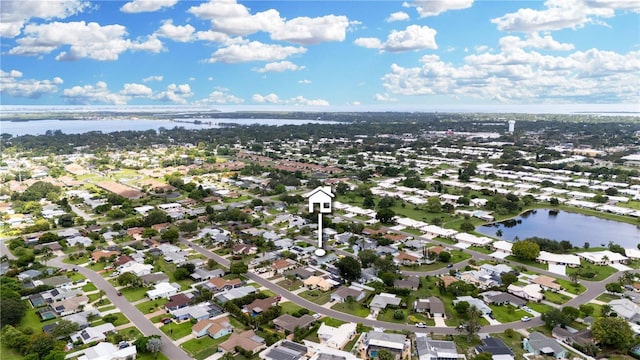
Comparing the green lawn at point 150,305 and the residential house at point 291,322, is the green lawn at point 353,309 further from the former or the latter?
the green lawn at point 150,305

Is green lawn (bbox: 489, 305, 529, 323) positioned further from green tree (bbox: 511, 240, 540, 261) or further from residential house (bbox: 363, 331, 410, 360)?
green tree (bbox: 511, 240, 540, 261)

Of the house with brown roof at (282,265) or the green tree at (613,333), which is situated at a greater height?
the green tree at (613,333)

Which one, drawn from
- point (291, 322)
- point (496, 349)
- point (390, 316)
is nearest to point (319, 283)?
point (291, 322)

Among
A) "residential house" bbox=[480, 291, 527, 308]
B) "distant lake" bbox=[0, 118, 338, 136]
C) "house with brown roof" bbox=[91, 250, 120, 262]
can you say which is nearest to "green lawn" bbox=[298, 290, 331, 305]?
"residential house" bbox=[480, 291, 527, 308]

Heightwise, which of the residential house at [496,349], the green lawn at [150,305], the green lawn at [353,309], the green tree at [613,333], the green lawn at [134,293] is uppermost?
the green tree at [613,333]

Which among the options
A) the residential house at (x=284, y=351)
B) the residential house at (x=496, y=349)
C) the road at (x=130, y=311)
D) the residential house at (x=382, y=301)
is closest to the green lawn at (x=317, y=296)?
the residential house at (x=382, y=301)

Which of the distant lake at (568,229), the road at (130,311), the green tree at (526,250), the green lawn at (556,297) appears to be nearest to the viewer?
the road at (130,311)

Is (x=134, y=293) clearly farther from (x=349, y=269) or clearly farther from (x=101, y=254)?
(x=349, y=269)

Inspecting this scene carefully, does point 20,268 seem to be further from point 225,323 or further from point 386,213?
point 386,213
